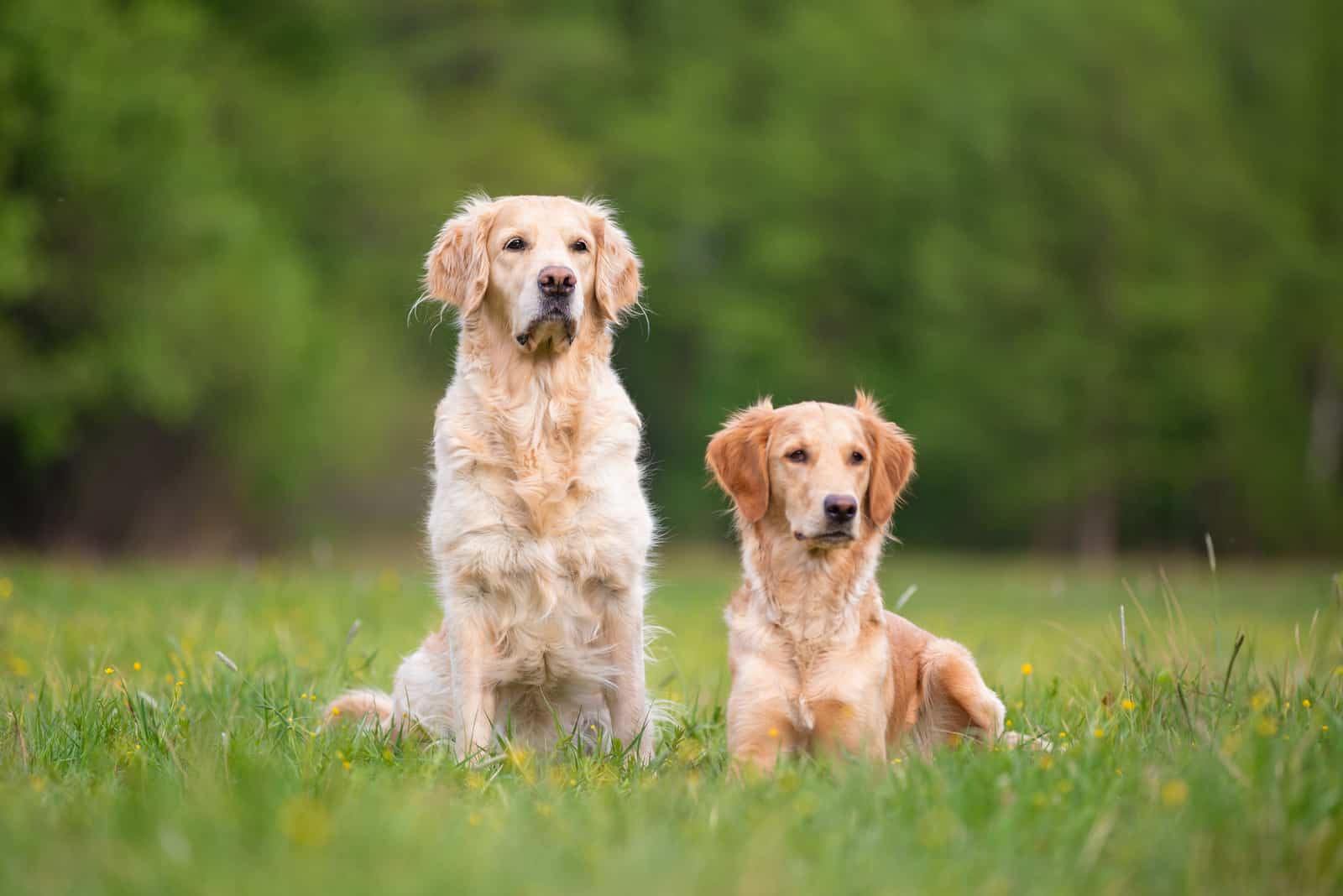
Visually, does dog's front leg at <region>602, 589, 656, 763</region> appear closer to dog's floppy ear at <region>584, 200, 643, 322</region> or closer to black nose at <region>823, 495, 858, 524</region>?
black nose at <region>823, 495, 858, 524</region>

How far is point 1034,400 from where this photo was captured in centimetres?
2377

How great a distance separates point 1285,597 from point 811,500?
33.5 ft

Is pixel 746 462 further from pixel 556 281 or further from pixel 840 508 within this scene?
pixel 556 281

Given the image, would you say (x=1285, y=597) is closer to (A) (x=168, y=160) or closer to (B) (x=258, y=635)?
(B) (x=258, y=635)

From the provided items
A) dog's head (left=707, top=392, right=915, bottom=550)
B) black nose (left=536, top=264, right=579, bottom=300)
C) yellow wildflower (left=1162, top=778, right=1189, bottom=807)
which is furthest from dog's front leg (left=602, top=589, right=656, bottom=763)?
yellow wildflower (left=1162, top=778, right=1189, bottom=807)

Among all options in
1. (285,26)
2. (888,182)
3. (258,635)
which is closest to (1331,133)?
(888,182)

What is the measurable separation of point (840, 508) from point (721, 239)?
958 inches

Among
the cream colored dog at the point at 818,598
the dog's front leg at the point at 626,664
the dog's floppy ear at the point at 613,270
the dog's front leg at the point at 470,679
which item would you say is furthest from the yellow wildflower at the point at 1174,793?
the dog's floppy ear at the point at 613,270

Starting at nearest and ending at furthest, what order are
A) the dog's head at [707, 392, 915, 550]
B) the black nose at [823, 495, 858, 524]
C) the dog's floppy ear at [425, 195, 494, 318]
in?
the black nose at [823, 495, 858, 524] → the dog's head at [707, 392, 915, 550] → the dog's floppy ear at [425, 195, 494, 318]

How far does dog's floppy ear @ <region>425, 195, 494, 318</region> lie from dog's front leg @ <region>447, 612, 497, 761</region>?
3.85ft

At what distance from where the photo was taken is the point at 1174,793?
332 cm

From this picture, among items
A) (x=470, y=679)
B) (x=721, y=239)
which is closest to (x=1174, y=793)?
(x=470, y=679)

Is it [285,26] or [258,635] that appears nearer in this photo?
[258,635]

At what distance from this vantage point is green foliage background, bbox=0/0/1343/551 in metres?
16.8
